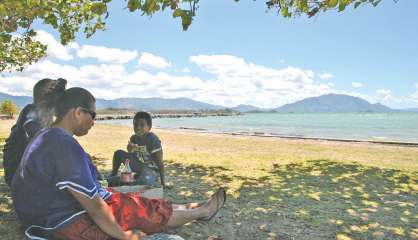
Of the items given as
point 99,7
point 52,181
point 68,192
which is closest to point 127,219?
point 68,192

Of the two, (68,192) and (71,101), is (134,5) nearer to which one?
(71,101)

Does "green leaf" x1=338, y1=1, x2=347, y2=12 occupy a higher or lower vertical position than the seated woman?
higher

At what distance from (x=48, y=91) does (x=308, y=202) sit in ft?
18.4

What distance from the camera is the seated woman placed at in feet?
11.5

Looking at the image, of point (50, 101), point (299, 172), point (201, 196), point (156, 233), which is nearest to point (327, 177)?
point (299, 172)

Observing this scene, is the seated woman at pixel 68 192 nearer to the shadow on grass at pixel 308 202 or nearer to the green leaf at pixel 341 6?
the shadow on grass at pixel 308 202

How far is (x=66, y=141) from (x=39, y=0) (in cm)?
510

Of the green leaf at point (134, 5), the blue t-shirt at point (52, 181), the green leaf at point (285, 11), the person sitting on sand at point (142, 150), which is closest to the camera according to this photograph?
the blue t-shirt at point (52, 181)

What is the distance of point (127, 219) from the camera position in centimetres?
409

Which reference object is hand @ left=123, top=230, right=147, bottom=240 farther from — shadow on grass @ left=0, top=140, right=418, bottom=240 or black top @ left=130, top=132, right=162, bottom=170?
black top @ left=130, top=132, right=162, bottom=170

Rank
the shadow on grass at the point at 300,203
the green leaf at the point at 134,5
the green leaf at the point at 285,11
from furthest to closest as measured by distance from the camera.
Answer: the green leaf at the point at 285,11 → the shadow on grass at the point at 300,203 → the green leaf at the point at 134,5

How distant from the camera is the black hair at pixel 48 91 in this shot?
4.55 metres

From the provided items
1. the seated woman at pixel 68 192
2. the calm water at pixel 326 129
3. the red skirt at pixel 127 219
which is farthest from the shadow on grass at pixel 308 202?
the calm water at pixel 326 129

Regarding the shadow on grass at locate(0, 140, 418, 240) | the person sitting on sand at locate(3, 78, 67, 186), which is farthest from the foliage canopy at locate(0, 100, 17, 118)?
the person sitting on sand at locate(3, 78, 67, 186)
